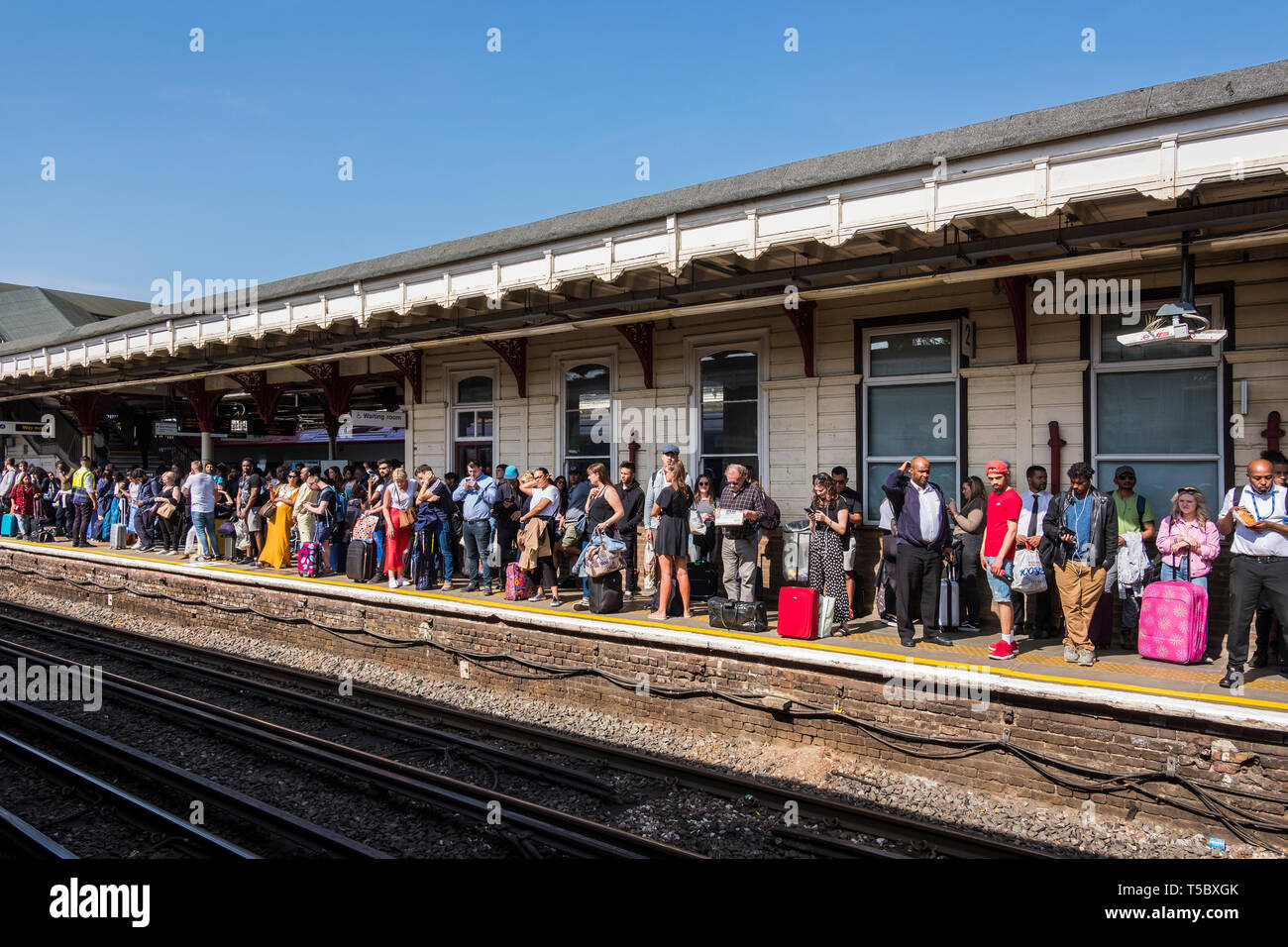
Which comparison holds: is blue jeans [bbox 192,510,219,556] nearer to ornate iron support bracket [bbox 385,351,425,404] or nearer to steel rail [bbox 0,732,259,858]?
ornate iron support bracket [bbox 385,351,425,404]

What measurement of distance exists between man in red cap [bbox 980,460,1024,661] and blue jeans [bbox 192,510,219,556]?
13371mm

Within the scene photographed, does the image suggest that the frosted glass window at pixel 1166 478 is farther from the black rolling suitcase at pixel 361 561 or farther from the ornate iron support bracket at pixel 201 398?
the ornate iron support bracket at pixel 201 398

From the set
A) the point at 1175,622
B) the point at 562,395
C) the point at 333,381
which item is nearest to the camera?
the point at 1175,622

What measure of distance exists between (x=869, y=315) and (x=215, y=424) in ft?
53.4

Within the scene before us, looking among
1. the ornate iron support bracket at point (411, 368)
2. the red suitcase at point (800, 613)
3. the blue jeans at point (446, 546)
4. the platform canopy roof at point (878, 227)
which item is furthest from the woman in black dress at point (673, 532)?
the ornate iron support bracket at point (411, 368)

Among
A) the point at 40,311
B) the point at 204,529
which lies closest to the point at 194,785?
the point at 204,529

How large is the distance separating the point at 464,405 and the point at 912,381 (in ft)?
24.4

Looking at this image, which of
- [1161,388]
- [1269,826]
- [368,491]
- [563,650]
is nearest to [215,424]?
[368,491]

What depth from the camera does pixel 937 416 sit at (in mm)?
9031

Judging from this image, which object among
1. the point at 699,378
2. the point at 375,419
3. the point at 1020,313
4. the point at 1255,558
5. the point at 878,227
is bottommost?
the point at 1255,558

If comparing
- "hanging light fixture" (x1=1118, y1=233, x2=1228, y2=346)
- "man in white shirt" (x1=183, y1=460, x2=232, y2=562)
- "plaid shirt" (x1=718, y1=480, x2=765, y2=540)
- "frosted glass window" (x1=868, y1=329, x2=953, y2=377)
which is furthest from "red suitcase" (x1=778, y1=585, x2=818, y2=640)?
"man in white shirt" (x1=183, y1=460, x2=232, y2=562)

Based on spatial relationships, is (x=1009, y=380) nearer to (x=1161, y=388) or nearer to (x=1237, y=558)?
(x=1161, y=388)

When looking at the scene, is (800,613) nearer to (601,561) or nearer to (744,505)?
(744,505)

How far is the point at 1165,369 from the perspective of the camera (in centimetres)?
775
